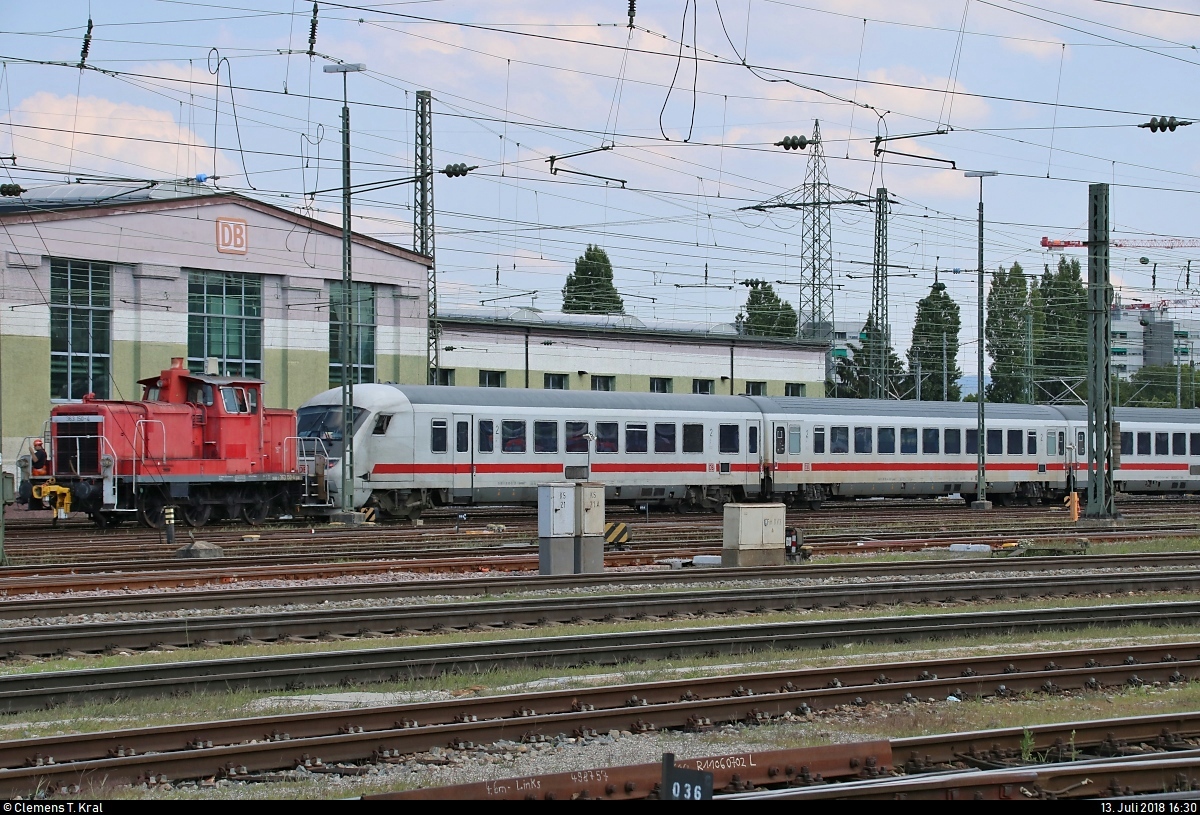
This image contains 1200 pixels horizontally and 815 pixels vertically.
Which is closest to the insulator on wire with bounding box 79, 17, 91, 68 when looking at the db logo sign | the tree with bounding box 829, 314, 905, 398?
the db logo sign

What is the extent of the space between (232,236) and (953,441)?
26.9m

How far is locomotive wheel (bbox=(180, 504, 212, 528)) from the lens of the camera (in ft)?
97.3

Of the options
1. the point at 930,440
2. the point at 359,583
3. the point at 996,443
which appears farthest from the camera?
the point at 996,443

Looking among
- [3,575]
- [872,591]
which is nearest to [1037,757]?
[872,591]

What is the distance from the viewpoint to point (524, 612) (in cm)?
1561

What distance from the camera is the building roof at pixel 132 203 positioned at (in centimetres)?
4291

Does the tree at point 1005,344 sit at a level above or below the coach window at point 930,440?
above

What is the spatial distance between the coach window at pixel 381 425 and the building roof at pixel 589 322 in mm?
24513

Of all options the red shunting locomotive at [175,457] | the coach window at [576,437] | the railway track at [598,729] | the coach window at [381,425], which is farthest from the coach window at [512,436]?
the railway track at [598,729]

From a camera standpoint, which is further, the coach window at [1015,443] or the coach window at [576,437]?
the coach window at [1015,443]

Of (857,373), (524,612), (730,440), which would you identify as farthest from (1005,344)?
(524,612)

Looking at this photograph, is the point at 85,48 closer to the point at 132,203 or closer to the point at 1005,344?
the point at 132,203

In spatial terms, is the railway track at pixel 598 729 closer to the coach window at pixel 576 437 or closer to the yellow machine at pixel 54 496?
the yellow machine at pixel 54 496

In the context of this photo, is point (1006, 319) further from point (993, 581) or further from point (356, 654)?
point (356, 654)
